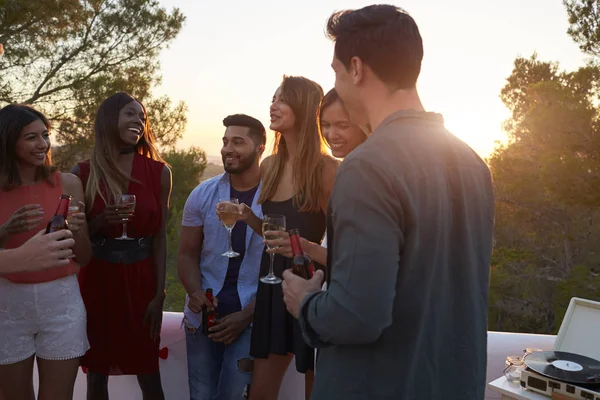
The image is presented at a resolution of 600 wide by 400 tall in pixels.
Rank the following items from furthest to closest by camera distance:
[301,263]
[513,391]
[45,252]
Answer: [513,391], [45,252], [301,263]

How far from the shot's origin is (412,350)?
137 cm

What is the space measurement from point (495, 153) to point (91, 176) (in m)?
9.27

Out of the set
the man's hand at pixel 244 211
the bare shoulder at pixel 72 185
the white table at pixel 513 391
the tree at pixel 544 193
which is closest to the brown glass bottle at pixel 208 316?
the man's hand at pixel 244 211

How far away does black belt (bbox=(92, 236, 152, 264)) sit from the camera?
10.0ft

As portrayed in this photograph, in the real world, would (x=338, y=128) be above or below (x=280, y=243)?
above

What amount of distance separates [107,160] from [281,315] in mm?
1247

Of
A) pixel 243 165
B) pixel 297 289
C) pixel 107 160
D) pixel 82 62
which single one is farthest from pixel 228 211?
pixel 82 62

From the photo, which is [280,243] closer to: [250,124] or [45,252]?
[45,252]

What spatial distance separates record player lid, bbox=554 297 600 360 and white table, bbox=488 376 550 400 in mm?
437

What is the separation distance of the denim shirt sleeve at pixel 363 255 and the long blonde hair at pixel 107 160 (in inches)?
77.1

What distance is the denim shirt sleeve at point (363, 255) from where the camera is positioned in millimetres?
1247

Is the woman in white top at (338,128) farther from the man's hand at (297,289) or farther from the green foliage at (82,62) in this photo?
the green foliage at (82,62)

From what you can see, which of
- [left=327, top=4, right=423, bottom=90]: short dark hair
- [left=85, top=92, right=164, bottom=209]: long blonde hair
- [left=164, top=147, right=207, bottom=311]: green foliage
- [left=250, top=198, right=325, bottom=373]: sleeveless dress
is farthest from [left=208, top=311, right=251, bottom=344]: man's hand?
[left=164, top=147, right=207, bottom=311]: green foliage

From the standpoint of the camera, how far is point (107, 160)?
313 cm
